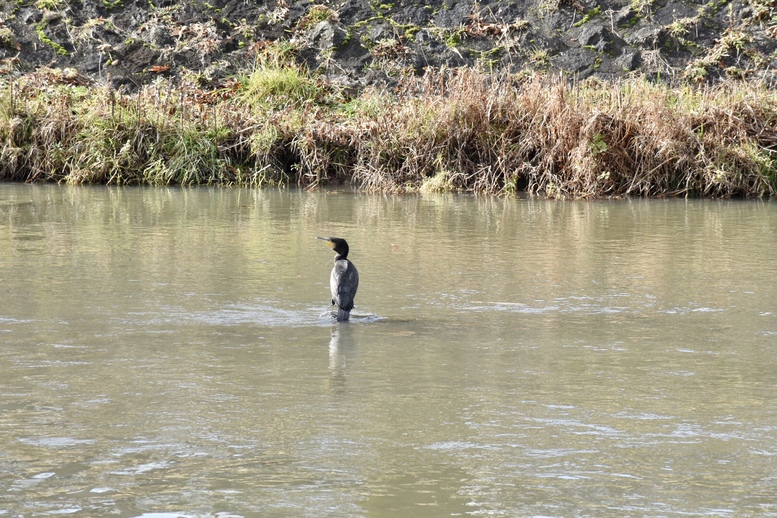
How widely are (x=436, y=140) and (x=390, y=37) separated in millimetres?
7609

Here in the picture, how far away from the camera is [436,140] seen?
1819cm

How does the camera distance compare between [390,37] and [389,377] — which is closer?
[389,377]

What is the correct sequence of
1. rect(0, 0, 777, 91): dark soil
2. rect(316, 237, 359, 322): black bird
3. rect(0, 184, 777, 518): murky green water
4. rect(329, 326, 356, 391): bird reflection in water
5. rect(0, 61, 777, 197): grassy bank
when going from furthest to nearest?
rect(0, 0, 777, 91): dark soil < rect(0, 61, 777, 197): grassy bank < rect(316, 237, 359, 322): black bird < rect(329, 326, 356, 391): bird reflection in water < rect(0, 184, 777, 518): murky green water

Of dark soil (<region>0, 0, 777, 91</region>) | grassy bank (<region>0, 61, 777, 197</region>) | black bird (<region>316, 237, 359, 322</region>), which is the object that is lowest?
black bird (<region>316, 237, 359, 322</region>)

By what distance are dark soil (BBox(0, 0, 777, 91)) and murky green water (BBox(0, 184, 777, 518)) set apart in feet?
40.8

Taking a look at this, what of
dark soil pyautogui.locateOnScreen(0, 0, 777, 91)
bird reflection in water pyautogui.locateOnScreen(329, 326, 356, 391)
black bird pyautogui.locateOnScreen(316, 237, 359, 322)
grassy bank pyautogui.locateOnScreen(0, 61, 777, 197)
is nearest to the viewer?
bird reflection in water pyautogui.locateOnScreen(329, 326, 356, 391)

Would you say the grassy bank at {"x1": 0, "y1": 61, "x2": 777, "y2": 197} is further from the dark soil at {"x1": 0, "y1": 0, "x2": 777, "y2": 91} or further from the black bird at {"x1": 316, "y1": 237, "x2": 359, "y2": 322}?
the black bird at {"x1": 316, "y1": 237, "x2": 359, "y2": 322}

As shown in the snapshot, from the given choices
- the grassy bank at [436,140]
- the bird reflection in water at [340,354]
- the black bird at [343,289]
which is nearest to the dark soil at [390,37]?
the grassy bank at [436,140]

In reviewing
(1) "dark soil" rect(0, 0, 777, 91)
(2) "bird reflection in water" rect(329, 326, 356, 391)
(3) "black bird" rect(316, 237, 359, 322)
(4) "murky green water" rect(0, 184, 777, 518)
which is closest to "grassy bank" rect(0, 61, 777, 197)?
(1) "dark soil" rect(0, 0, 777, 91)

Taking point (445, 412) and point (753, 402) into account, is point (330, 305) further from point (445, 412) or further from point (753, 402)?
point (753, 402)

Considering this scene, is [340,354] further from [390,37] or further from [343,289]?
[390,37]

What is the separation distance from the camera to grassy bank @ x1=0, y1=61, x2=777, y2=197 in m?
17.4

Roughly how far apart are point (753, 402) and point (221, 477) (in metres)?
2.85

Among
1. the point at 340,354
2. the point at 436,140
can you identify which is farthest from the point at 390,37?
the point at 340,354
